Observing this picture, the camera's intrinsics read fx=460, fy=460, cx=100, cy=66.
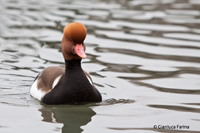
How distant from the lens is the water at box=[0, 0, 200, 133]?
6.27m

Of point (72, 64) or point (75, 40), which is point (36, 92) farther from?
point (75, 40)

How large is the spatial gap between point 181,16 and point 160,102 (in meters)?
8.20

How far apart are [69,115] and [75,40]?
1.11 meters

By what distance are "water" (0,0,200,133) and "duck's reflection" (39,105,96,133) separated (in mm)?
13

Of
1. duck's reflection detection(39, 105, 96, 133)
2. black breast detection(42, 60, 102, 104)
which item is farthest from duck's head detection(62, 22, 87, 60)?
duck's reflection detection(39, 105, 96, 133)

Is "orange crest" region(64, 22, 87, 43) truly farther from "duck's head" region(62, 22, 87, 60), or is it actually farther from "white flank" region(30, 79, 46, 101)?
"white flank" region(30, 79, 46, 101)

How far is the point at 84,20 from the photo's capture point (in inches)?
568

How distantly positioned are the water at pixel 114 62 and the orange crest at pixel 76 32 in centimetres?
104

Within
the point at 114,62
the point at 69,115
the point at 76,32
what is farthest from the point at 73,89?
the point at 114,62

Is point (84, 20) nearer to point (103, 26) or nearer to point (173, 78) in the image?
point (103, 26)

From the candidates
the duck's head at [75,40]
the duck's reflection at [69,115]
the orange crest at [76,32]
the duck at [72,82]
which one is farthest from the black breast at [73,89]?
the orange crest at [76,32]

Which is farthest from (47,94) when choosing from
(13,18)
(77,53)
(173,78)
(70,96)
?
(13,18)

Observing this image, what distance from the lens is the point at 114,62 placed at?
10023 millimetres

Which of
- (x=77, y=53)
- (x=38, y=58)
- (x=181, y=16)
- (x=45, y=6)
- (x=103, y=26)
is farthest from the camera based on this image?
(x=45, y=6)
